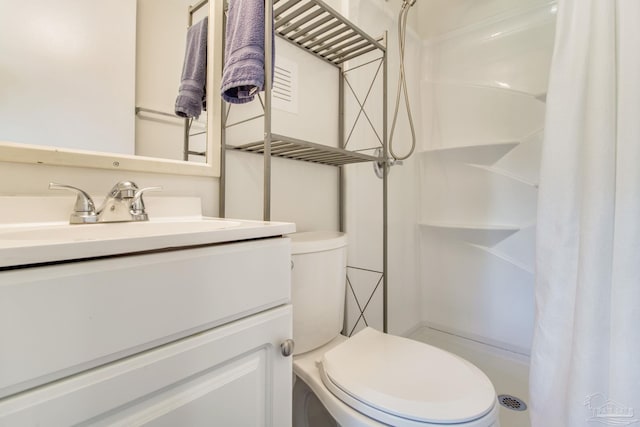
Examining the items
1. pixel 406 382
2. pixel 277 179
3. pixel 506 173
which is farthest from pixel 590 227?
pixel 277 179

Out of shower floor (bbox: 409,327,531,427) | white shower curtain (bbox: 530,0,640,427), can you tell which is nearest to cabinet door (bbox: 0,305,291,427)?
white shower curtain (bbox: 530,0,640,427)

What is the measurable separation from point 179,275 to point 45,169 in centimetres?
53

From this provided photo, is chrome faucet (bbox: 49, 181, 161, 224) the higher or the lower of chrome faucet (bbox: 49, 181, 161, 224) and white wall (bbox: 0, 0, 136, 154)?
the lower

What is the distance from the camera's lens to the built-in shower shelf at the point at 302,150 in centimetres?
94

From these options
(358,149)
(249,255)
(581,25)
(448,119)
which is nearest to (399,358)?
(249,255)

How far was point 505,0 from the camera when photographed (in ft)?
5.61

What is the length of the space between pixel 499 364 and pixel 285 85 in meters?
1.90

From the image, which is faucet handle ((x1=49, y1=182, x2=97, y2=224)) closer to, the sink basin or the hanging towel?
the sink basin

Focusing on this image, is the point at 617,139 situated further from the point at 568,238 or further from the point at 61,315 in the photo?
the point at 61,315

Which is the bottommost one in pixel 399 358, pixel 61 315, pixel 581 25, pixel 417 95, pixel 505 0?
pixel 399 358

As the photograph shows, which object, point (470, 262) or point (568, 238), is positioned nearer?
point (568, 238)

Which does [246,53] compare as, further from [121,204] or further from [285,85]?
[121,204]

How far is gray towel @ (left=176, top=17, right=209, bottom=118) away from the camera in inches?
37.9

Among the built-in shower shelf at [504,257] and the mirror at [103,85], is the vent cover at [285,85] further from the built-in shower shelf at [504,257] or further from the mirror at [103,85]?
the built-in shower shelf at [504,257]
